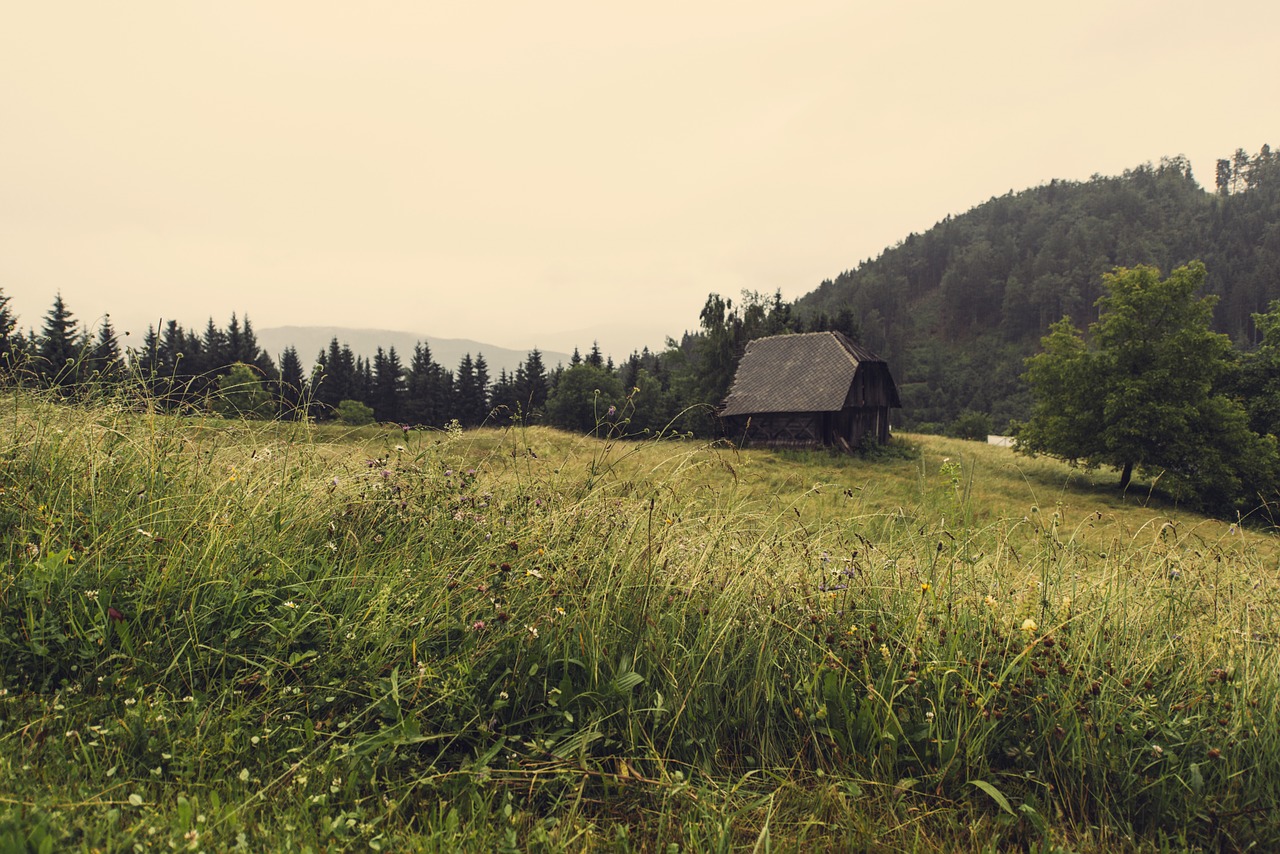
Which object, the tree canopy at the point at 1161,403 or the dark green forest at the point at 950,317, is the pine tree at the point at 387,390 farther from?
the tree canopy at the point at 1161,403

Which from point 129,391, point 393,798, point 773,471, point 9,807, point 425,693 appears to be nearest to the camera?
point 9,807

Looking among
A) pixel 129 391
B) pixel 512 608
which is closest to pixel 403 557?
pixel 512 608

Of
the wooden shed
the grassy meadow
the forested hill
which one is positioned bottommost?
the grassy meadow

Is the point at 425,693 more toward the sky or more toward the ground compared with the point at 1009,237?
more toward the ground

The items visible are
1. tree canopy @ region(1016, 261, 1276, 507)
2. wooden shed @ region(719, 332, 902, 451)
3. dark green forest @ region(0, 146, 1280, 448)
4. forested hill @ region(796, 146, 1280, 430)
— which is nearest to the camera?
tree canopy @ region(1016, 261, 1276, 507)

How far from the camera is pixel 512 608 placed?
3096mm

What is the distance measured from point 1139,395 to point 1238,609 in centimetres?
2500

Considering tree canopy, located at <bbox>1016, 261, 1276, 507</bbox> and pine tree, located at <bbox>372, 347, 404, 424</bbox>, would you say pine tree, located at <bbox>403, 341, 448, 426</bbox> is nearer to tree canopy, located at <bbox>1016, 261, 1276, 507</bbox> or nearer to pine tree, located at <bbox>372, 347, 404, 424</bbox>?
pine tree, located at <bbox>372, 347, 404, 424</bbox>

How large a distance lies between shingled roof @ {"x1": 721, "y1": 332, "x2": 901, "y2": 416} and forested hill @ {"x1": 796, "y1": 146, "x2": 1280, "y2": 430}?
63.5 m

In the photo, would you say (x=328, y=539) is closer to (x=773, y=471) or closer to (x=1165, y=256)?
(x=773, y=471)

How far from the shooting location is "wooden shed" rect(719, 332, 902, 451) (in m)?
32.7

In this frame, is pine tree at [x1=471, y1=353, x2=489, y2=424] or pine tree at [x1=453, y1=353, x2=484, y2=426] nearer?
pine tree at [x1=453, y1=353, x2=484, y2=426]

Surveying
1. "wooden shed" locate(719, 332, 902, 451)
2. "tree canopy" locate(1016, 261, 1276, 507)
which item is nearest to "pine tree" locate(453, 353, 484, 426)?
"wooden shed" locate(719, 332, 902, 451)

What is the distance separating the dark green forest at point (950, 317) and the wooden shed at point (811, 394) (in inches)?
201
